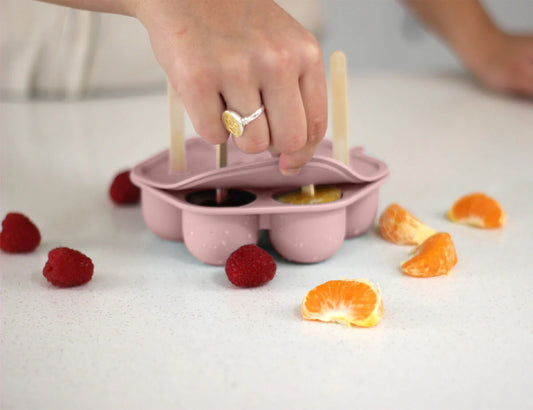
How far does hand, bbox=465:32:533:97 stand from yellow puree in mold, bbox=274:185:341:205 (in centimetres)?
104

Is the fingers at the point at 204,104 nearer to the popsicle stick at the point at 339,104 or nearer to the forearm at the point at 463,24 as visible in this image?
the popsicle stick at the point at 339,104

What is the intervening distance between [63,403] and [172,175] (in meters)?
0.38

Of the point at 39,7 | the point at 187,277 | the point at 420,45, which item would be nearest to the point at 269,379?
the point at 187,277

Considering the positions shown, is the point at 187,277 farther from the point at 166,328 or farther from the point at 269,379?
the point at 269,379

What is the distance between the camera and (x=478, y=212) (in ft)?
3.05

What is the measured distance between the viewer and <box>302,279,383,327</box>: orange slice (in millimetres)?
664

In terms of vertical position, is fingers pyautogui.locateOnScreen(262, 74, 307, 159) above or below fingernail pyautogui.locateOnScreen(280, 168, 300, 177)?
Result: above

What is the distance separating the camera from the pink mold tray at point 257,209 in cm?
78

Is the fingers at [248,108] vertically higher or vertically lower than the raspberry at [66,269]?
higher

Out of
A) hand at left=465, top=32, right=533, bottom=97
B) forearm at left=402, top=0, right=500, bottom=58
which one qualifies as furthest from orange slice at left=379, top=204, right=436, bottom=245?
forearm at left=402, top=0, right=500, bottom=58

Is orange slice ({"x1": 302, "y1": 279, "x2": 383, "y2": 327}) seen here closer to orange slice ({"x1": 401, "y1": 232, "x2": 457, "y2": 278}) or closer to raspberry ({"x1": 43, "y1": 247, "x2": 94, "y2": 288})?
orange slice ({"x1": 401, "y1": 232, "x2": 457, "y2": 278})

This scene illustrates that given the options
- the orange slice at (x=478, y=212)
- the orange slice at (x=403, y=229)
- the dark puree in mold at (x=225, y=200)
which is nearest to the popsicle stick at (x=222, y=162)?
the dark puree in mold at (x=225, y=200)

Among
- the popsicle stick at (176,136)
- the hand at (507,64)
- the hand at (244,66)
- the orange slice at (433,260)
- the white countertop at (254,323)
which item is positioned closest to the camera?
the white countertop at (254,323)

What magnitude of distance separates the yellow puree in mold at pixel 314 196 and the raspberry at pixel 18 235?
0.33 m
